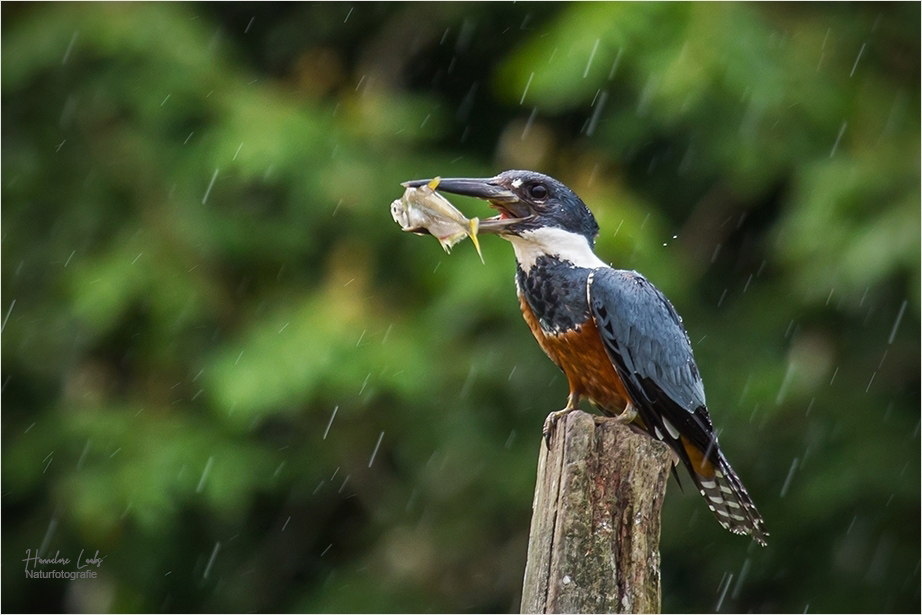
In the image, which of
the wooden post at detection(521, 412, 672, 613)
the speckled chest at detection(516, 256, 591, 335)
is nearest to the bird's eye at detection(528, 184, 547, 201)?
the speckled chest at detection(516, 256, 591, 335)

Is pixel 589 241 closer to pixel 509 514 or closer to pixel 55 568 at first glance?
pixel 509 514

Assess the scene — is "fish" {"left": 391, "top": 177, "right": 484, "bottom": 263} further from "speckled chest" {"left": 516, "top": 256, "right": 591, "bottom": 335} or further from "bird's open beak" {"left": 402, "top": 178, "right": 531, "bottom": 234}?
"speckled chest" {"left": 516, "top": 256, "right": 591, "bottom": 335}

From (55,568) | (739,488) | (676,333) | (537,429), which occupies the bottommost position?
(55,568)

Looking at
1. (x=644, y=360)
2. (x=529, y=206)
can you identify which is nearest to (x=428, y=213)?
(x=529, y=206)

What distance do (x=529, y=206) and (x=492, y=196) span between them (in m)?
0.12

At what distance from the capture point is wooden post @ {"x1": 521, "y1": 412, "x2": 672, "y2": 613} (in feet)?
7.26

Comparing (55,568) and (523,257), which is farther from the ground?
(523,257)

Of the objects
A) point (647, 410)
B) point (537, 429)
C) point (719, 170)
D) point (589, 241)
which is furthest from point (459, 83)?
point (647, 410)

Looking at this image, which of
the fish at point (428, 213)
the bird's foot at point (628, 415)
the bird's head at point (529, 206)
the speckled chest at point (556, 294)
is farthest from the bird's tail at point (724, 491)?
the fish at point (428, 213)

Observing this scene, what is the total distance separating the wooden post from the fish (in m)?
0.84

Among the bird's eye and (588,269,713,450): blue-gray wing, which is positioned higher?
the bird's eye

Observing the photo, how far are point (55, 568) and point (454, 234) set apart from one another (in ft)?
12.7

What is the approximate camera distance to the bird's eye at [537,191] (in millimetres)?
3244

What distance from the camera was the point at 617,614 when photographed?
222 cm
